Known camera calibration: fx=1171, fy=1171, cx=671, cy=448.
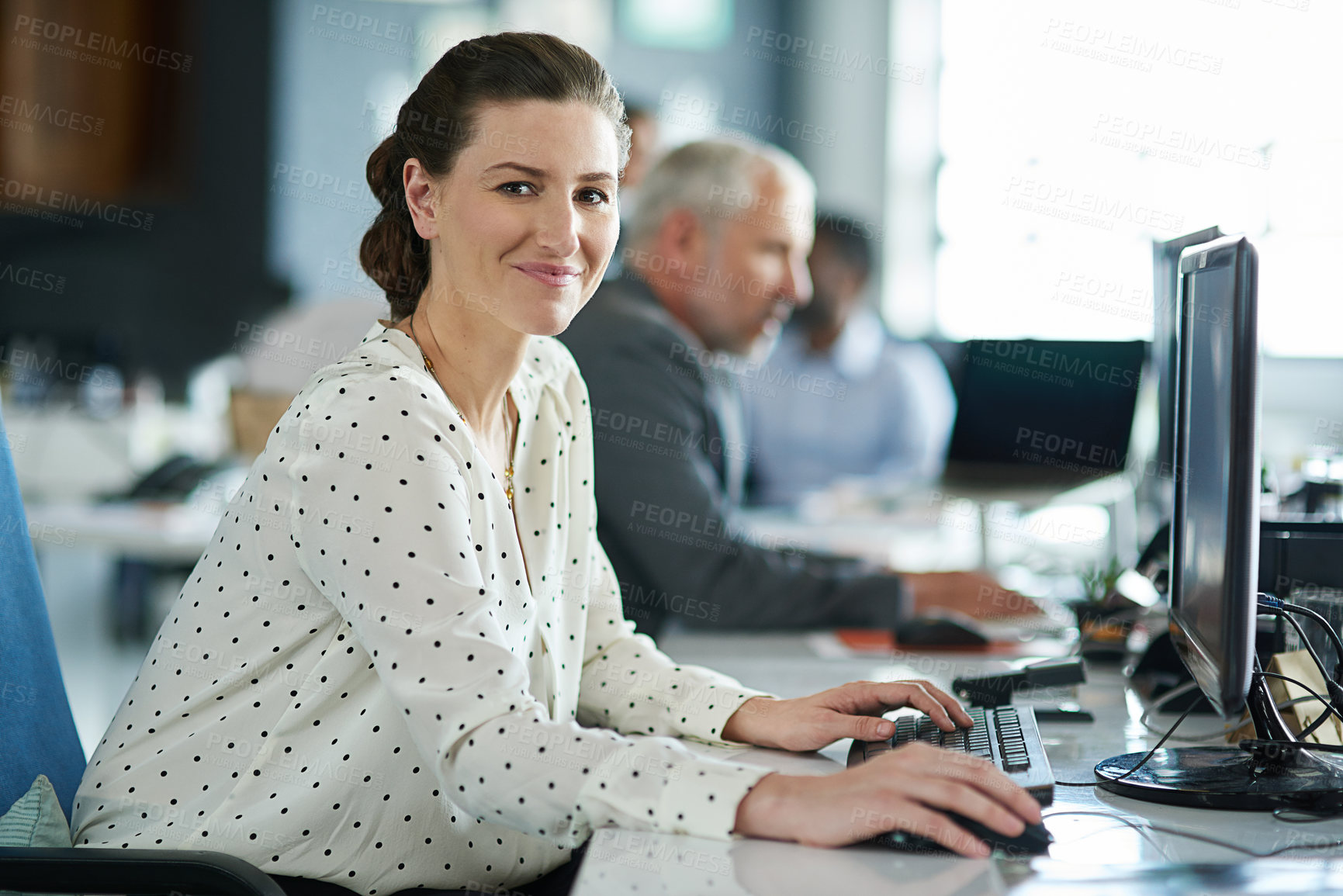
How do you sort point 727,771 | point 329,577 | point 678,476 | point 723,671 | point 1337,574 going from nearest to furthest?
point 727,771 → point 329,577 → point 1337,574 → point 723,671 → point 678,476

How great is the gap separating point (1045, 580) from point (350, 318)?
125 inches

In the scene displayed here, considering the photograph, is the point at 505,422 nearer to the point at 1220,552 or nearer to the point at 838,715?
the point at 838,715

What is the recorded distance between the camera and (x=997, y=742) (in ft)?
3.41

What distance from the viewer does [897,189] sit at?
5.79m

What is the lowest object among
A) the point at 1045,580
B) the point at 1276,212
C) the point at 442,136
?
the point at 1045,580

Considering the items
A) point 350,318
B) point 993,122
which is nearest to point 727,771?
point 350,318

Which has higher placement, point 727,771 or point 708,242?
point 708,242

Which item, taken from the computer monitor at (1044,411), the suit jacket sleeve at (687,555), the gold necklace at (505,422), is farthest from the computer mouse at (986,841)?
the computer monitor at (1044,411)

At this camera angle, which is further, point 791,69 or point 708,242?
point 791,69

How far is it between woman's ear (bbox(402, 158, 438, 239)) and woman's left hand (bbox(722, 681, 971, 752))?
1.90 feet

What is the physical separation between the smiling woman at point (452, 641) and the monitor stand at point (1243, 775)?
0.16 metres

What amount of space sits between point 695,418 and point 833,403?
8.86 ft

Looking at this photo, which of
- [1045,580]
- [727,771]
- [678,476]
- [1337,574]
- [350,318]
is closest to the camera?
[727,771]

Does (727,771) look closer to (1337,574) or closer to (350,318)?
(1337,574)
